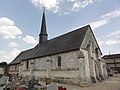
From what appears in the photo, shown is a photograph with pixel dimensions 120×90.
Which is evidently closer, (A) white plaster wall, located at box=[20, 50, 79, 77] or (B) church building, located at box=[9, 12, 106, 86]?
(B) church building, located at box=[9, 12, 106, 86]

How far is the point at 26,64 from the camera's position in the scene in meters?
29.5

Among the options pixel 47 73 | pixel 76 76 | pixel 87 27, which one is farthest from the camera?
pixel 47 73

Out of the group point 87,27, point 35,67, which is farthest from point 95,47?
point 35,67

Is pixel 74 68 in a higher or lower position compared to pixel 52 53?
lower

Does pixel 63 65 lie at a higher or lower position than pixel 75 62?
lower

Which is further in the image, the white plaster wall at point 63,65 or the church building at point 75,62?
the white plaster wall at point 63,65

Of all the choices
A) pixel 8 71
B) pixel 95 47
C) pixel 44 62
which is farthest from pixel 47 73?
pixel 8 71

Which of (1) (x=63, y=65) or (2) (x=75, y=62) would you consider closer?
(2) (x=75, y=62)

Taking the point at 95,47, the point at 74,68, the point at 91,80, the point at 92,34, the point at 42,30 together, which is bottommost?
the point at 91,80

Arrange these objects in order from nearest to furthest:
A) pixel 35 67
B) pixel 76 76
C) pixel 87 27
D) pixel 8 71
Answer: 1. pixel 76 76
2. pixel 87 27
3. pixel 35 67
4. pixel 8 71

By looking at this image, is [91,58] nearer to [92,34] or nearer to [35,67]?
[92,34]

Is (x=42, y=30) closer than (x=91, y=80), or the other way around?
(x=91, y=80)

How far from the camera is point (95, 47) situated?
72.2 ft

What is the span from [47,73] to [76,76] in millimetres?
6567
